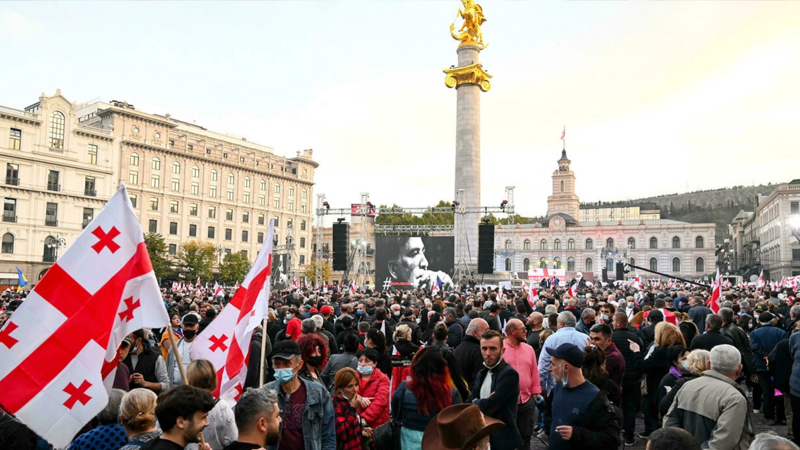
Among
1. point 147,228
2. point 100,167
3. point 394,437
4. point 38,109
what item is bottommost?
point 394,437

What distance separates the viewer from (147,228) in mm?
67312

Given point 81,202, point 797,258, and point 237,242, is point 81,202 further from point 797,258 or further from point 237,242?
point 797,258

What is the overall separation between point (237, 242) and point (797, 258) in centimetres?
6970

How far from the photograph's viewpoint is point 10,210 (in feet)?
174

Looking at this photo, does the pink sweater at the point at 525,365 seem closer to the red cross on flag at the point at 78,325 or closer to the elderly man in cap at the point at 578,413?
the elderly man in cap at the point at 578,413

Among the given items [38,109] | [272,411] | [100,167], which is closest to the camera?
[272,411]

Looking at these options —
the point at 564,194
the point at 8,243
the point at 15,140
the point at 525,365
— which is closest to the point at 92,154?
the point at 15,140

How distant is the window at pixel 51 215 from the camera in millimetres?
55500

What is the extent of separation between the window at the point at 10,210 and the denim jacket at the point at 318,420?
58060 millimetres

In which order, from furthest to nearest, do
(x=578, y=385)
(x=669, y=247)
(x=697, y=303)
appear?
(x=669, y=247)
(x=697, y=303)
(x=578, y=385)

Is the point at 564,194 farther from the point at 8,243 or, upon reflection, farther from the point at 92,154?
the point at 8,243

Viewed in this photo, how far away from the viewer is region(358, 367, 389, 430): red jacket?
5.86m

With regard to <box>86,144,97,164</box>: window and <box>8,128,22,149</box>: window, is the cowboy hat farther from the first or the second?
<box>86,144,97,164</box>: window

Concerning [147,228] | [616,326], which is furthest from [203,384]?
[147,228]
